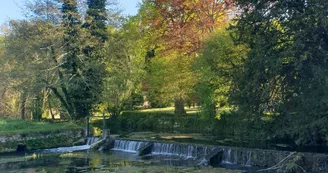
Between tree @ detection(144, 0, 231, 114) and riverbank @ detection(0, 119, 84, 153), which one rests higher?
tree @ detection(144, 0, 231, 114)

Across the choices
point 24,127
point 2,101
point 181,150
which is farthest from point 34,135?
point 2,101

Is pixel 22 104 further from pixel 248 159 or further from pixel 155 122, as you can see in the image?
pixel 248 159

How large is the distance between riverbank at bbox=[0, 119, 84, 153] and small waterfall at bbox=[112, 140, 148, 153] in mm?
3478

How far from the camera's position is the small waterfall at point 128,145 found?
2531 cm

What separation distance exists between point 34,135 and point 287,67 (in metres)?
17.0

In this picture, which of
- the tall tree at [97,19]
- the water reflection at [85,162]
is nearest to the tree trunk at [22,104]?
the tall tree at [97,19]

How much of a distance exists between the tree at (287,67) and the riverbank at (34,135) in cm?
1355

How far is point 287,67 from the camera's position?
18641 mm

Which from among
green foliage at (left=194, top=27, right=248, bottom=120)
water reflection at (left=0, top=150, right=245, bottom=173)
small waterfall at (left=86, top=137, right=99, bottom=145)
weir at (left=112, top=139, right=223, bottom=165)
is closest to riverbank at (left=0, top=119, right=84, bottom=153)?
small waterfall at (left=86, top=137, right=99, bottom=145)

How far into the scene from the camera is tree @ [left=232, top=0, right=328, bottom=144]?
17.0 m

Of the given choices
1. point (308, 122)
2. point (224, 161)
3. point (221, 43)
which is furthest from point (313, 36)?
point (221, 43)

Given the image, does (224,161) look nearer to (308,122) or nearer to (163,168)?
(163,168)

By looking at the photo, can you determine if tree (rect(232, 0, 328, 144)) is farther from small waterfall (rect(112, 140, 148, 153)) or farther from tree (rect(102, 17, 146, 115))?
tree (rect(102, 17, 146, 115))

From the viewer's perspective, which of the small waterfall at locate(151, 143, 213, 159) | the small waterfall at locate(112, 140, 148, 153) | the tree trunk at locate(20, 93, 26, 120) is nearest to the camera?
the small waterfall at locate(151, 143, 213, 159)
